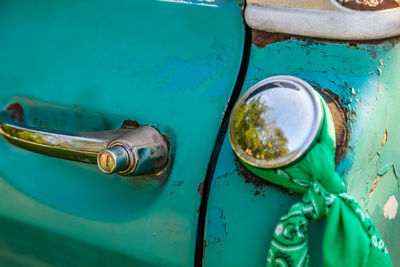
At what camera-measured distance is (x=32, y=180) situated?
3.67 ft

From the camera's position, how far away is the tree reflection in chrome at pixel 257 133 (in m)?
0.76

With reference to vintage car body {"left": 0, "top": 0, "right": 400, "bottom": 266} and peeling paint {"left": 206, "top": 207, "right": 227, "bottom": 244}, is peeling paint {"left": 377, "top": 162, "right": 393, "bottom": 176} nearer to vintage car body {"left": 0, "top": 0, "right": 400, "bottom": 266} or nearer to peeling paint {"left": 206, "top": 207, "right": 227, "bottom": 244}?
vintage car body {"left": 0, "top": 0, "right": 400, "bottom": 266}

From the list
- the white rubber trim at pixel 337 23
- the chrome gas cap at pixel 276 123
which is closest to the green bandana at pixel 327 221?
the chrome gas cap at pixel 276 123

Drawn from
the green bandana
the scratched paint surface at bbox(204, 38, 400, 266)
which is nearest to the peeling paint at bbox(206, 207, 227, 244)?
the scratched paint surface at bbox(204, 38, 400, 266)

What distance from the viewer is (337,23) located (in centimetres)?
87

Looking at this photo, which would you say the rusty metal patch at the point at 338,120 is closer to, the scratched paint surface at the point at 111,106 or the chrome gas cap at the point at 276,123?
the chrome gas cap at the point at 276,123

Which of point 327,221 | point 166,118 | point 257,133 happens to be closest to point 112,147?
point 166,118

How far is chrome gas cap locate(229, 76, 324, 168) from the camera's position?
0.76 meters

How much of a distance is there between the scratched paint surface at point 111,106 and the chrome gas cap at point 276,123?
121 millimetres

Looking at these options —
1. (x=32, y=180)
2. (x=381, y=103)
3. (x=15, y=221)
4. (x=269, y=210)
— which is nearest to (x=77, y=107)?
(x=32, y=180)

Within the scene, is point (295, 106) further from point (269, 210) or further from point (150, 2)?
point (150, 2)

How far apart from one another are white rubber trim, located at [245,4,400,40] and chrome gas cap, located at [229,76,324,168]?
127 millimetres

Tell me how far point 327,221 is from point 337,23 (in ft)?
1.12

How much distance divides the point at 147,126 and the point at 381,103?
1.40 ft
